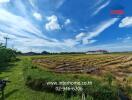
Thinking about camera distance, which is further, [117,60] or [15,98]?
[117,60]

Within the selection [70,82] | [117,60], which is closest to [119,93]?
[70,82]

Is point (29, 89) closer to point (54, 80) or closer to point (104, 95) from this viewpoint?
point (54, 80)

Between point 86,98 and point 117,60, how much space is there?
23.1 meters

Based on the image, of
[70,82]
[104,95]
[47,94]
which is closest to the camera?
[70,82]

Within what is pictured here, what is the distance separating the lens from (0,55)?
52.1 metres

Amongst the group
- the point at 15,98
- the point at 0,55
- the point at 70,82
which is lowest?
the point at 15,98

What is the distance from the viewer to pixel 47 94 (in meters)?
17.8

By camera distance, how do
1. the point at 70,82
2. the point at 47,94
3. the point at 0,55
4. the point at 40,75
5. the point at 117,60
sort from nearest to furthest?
the point at 70,82 → the point at 47,94 → the point at 40,75 → the point at 117,60 → the point at 0,55

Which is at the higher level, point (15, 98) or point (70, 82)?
point (70, 82)

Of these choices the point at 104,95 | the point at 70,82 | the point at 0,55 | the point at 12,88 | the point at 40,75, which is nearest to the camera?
the point at 70,82

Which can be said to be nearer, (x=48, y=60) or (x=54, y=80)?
(x=54, y=80)

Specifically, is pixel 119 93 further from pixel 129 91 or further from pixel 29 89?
pixel 29 89

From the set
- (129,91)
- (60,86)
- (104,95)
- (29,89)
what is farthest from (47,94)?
(129,91)

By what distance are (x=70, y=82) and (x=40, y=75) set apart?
174 inches
